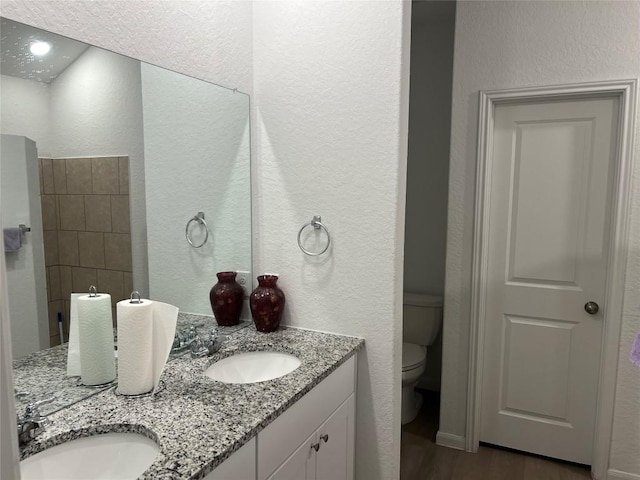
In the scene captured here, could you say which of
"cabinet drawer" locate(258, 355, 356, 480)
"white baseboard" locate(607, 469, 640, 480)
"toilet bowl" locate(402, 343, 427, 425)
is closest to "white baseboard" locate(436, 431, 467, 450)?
"toilet bowl" locate(402, 343, 427, 425)

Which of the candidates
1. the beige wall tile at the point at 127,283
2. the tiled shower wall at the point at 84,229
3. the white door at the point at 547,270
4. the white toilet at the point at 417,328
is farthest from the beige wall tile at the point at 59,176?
the white toilet at the point at 417,328

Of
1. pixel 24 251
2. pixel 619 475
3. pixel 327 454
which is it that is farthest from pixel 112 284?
pixel 619 475

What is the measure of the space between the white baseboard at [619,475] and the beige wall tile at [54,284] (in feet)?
8.72

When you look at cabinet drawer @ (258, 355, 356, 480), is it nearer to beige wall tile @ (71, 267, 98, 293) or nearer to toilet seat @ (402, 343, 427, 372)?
beige wall tile @ (71, 267, 98, 293)

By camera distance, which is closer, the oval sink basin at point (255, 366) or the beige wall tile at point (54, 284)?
the beige wall tile at point (54, 284)

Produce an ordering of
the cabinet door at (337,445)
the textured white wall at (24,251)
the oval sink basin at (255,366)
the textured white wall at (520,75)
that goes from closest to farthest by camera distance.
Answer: the textured white wall at (24,251) → the cabinet door at (337,445) → the oval sink basin at (255,366) → the textured white wall at (520,75)

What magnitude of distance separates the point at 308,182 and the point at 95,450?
1.18 metres

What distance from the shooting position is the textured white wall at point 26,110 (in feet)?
3.51

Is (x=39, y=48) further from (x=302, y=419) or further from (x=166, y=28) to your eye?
(x=302, y=419)

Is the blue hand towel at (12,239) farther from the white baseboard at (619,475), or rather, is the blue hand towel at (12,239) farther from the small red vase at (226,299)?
the white baseboard at (619,475)

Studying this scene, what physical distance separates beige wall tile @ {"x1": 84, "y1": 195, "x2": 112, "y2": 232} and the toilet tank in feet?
7.13

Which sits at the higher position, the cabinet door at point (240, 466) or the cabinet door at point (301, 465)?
the cabinet door at point (240, 466)

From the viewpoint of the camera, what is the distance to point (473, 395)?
2.58 meters

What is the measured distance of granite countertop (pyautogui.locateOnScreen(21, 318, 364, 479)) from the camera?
0.98 metres
